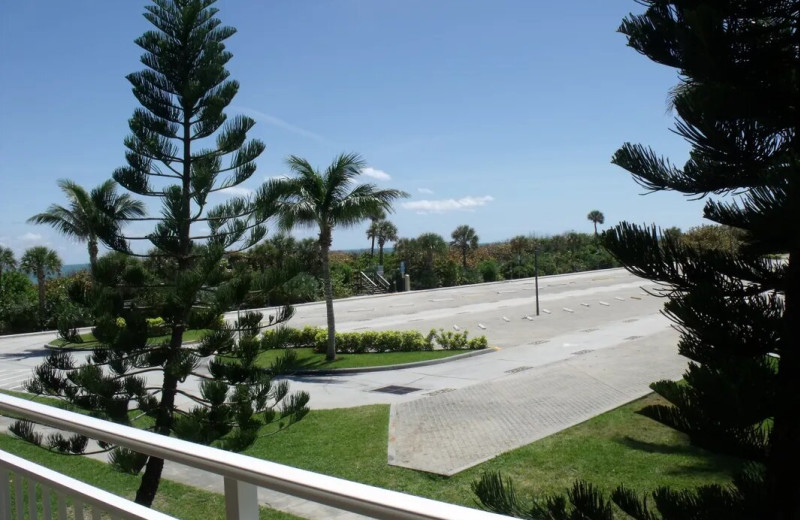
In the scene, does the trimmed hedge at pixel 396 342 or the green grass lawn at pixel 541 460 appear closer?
the green grass lawn at pixel 541 460

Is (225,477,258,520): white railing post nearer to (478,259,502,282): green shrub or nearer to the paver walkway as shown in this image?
the paver walkway

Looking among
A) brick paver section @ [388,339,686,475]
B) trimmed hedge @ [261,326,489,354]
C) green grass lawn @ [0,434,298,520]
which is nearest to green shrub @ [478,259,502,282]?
trimmed hedge @ [261,326,489,354]

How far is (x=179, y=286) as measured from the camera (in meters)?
5.75

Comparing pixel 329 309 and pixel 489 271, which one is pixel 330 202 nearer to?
pixel 329 309

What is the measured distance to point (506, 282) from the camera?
46.1 metres

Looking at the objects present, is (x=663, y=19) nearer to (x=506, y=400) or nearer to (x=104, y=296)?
(x=104, y=296)

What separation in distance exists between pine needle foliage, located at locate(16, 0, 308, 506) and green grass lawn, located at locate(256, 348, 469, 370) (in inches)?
378

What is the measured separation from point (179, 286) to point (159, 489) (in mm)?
3174

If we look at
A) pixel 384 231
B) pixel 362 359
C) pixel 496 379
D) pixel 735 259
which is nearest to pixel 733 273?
pixel 735 259

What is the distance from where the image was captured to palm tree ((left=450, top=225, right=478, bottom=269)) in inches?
1967

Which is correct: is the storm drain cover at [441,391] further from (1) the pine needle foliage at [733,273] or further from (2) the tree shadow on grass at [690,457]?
(1) the pine needle foliage at [733,273]

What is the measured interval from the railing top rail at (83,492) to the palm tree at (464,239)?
47.5 m

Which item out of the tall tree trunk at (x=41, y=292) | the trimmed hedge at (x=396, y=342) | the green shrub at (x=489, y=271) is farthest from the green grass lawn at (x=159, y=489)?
the green shrub at (x=489, y=271)

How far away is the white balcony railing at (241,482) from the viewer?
55.5 inches
